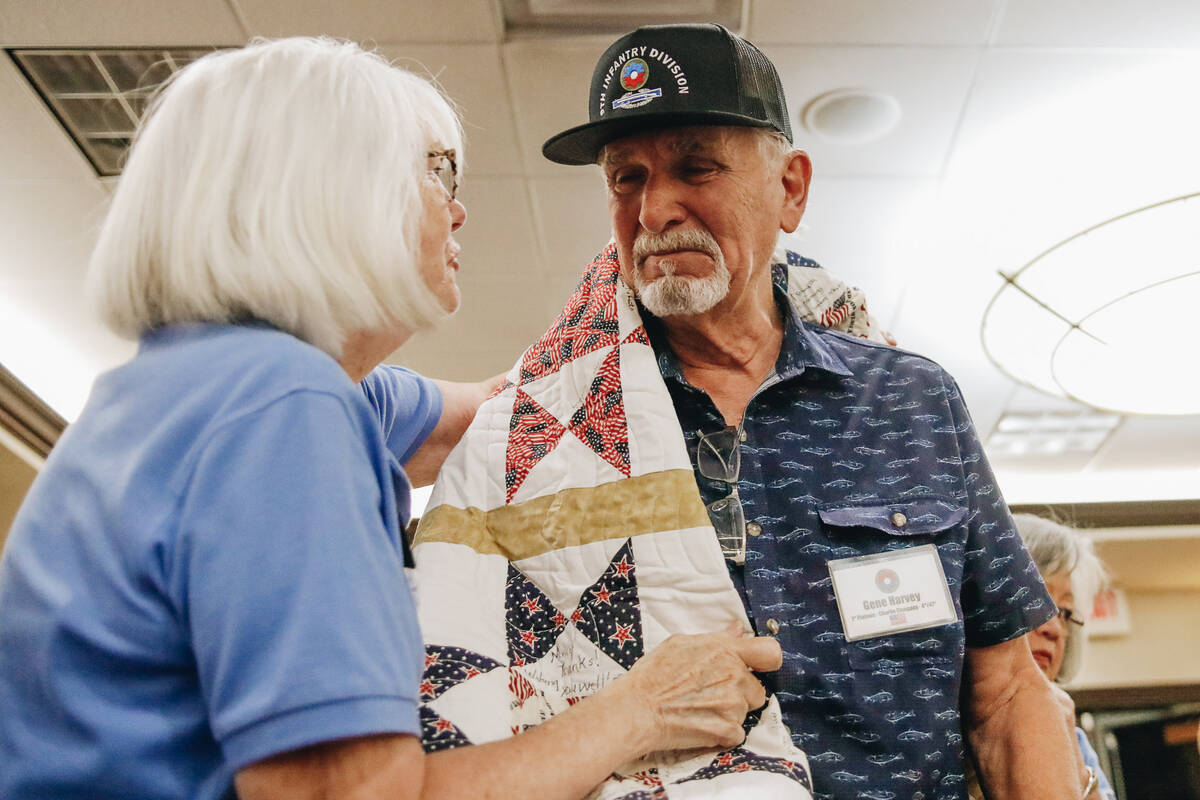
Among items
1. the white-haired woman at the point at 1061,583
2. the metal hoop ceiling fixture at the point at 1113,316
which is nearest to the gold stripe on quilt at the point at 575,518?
the white-haired woman at the point at 1061,583

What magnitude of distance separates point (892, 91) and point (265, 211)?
272 centimetres

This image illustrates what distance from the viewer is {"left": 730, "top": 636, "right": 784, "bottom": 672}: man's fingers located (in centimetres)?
112

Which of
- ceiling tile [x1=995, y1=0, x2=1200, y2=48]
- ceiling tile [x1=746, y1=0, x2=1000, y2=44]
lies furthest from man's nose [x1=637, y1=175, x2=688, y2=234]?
ceiling tile [x1=995, y1=0, x2=1200, y2=48]

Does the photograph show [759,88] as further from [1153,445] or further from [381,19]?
[1153,445]

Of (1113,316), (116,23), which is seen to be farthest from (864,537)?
(1113,316)

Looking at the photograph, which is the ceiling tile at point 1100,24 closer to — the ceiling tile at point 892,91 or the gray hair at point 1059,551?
the ceiling tile at point 892,91

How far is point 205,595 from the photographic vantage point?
67 centimetres

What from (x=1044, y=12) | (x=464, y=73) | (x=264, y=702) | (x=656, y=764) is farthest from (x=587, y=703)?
(x=1044, y=12)

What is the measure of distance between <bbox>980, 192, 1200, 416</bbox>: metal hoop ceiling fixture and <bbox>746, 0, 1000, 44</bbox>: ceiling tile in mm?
1040

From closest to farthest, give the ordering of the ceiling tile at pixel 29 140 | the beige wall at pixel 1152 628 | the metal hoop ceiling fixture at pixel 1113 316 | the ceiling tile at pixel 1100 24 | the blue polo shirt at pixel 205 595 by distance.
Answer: the blue polo shirt at pixel 205 595 → the ceiling tile at pixel 1100 24 → the ceiling tile at pixel 29 140 → the metal hoop ceiling fixture at pixel 1113 316 → the beige wall at pixel 1152 628

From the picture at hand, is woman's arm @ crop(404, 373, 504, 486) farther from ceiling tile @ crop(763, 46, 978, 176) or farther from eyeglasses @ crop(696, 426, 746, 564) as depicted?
ceiling tile @ crop(763, 46, 978, 176)

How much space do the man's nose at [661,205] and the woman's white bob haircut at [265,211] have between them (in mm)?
553

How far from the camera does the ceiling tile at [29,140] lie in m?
3.02

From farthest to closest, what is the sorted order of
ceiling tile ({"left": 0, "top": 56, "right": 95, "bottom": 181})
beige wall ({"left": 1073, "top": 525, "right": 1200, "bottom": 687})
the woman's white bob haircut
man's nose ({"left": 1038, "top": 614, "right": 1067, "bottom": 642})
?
beige wall ({"left": 1073, "top": 525, "right": 1200, "bottom": 687}) < ceiling tile ({"left": 0, "top": 56, "right": 95, "bottom": 181}) < man's nose ({"left": 1038, "top": 614, "right": 1067, "bottom": 642}) < the woman's white bob haircut
